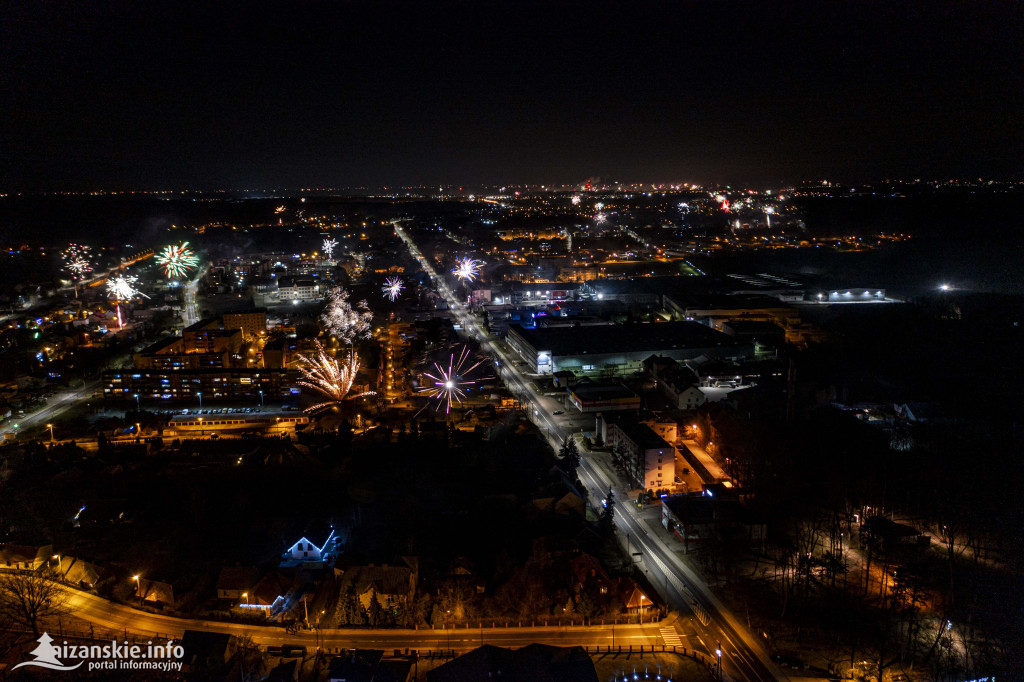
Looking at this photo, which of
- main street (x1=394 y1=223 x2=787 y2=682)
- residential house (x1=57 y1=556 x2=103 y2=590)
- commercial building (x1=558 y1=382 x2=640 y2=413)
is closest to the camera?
main street (x1=394 y1=223 x2=787 y2=682)

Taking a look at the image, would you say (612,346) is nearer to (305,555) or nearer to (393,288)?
(305,555)

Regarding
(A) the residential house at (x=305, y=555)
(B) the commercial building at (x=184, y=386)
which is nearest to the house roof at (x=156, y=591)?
(A) the residential house at (x=305, y=555)

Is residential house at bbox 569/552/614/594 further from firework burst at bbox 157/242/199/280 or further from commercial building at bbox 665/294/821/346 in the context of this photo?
firework burst at bbox 157/242/199/280

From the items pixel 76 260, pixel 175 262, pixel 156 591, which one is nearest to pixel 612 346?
pixel 156 591

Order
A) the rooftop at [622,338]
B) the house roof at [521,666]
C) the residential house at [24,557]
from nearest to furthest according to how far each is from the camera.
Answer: the house roof at [521,666] → the residential house at [24,557] → the rooftop at [622,338]

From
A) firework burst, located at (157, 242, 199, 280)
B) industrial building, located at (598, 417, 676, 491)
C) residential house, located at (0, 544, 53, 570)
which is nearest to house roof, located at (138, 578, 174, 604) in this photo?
residential house, located at (0, 544, 53, 570)

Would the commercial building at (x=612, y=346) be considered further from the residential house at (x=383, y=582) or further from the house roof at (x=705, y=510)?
the residential house at (x=383, y=582)

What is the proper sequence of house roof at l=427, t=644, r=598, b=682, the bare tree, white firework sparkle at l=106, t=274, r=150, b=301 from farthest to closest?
white firework sparkle at l=106, t=274, r=150, b=301, the bare tree, house roof at l=427, t=644, r=598, b=682
